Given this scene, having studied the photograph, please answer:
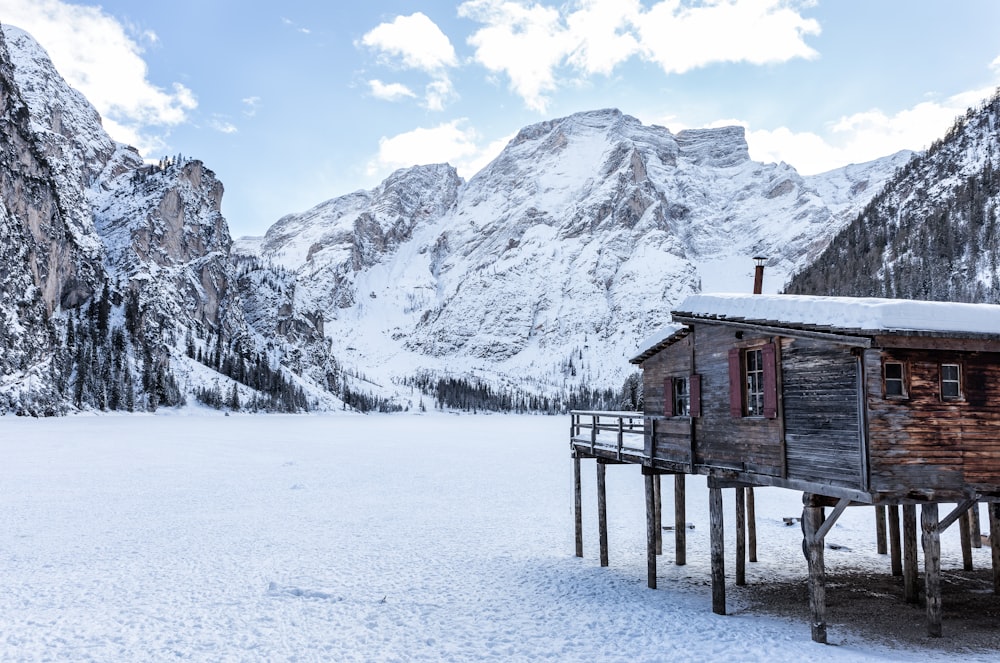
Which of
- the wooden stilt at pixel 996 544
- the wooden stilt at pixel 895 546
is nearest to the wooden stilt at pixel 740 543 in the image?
the wooden stilt at pixel 895 546

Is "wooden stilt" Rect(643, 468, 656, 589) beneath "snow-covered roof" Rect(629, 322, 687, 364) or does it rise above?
beneath

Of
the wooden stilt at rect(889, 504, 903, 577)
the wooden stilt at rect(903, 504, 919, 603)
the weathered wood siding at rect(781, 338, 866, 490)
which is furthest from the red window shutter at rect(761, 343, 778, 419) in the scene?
the wooden stilt at rect(889, 504, 903, 577)

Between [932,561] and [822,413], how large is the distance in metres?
3.97

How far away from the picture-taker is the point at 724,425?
18.9 meters

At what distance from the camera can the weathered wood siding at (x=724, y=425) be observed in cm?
1717

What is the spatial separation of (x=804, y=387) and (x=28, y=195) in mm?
182647

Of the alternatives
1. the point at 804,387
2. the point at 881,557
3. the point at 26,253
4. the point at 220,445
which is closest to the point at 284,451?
the point at 220,445

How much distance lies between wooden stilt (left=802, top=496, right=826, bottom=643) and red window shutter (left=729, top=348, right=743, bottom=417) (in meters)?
2.75

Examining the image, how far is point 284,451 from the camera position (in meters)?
72.9

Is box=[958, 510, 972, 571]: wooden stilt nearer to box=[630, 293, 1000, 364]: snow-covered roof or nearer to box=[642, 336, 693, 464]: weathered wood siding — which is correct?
box=[642, 336, 693, 464]: weathered wood siding

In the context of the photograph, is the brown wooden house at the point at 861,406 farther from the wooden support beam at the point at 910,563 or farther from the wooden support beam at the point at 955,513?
the wooden support beam at the point at 910,563

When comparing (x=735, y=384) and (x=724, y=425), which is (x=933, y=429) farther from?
(x=724, y=425)

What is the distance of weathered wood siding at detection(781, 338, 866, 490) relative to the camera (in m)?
14.9

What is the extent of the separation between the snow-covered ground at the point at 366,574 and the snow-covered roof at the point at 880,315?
699 centimetres
